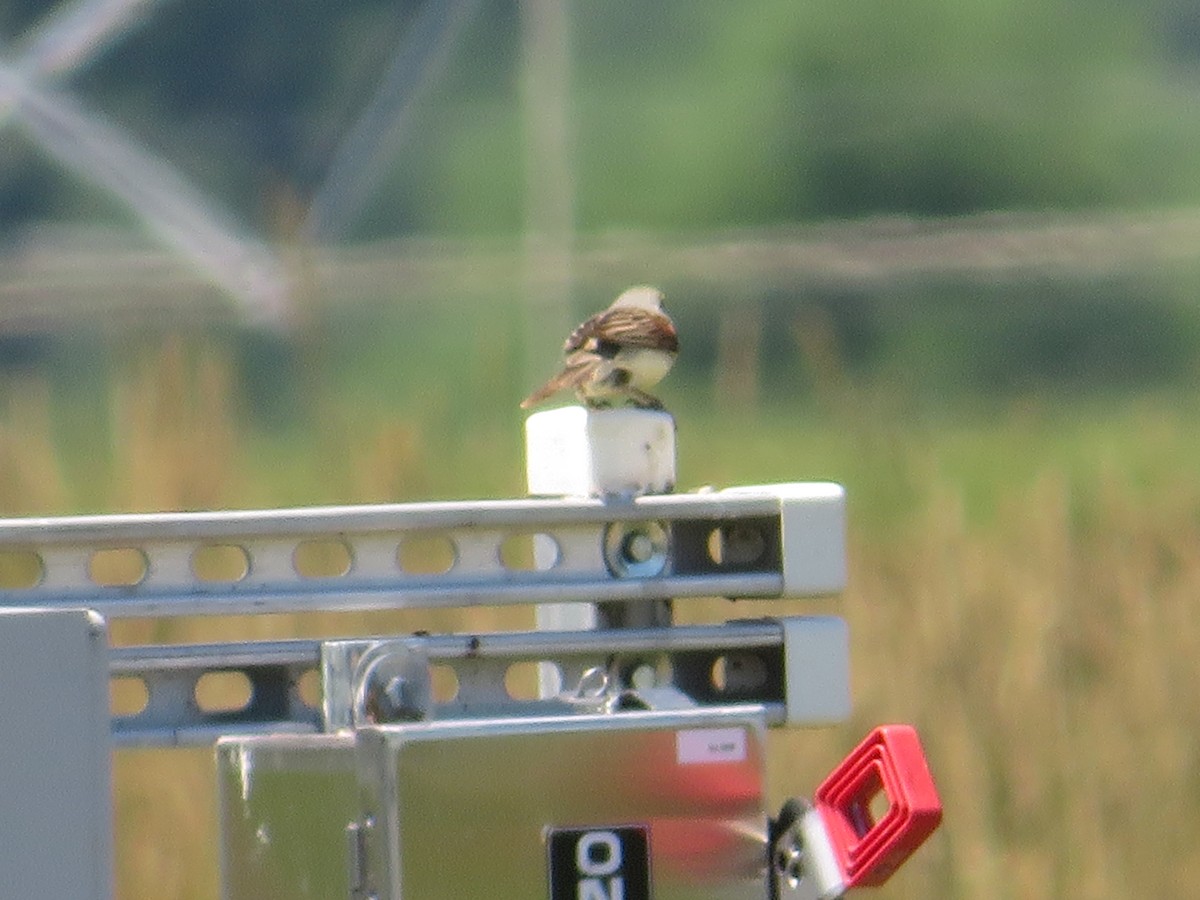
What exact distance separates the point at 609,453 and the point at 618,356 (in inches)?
51.1

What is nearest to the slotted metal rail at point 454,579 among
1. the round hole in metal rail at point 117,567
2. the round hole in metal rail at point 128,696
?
the round hole in metal rail at point 128,696

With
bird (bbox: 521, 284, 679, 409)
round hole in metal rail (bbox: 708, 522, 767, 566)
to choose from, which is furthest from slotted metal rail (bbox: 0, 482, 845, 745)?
bird (bbox: 521, 284, 679, 409)

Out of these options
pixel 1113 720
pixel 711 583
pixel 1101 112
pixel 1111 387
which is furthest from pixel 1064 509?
pixel 1101 112

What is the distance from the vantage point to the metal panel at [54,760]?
180 cm

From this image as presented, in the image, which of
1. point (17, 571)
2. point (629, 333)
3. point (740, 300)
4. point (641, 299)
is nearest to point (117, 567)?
point (641, 299)

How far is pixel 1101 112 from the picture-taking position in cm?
1135

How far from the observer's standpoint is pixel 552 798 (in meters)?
1.92

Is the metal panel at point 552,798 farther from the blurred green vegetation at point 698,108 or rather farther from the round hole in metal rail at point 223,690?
the blurred green vegetation at point 698,108

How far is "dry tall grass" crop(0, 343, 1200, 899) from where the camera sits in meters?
4.43

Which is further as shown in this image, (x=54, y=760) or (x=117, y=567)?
(x=117, y=567)

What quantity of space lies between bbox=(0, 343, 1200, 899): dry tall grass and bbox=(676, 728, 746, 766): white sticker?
2.26m

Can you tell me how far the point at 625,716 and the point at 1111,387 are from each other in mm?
7970

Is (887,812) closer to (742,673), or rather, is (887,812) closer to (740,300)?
(742,673)

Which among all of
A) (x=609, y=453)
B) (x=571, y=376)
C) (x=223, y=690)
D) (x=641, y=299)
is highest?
(x=641, y=299)
